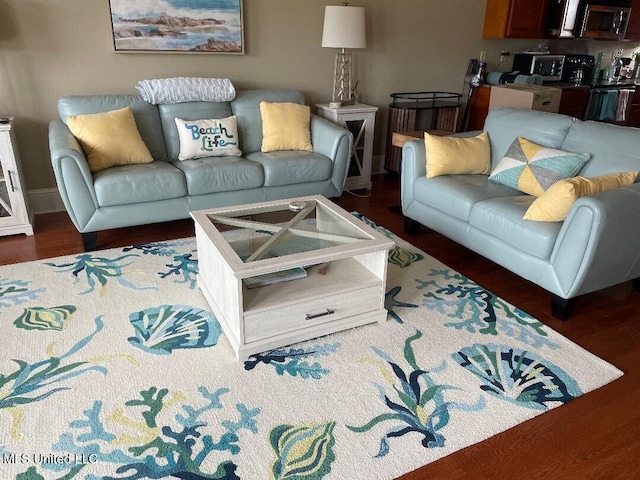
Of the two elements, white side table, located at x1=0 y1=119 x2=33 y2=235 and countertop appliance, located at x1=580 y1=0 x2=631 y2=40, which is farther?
countertop appliance, located at x1=580 y1=0 x2=631 y2=40

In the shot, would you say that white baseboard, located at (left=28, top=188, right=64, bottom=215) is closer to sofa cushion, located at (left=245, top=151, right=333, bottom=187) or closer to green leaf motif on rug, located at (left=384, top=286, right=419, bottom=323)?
sofa cushion, located at (left=245, top=151, right=333, bottom=187)

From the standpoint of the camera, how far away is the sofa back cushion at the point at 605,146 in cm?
252

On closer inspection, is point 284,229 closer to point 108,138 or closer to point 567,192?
point 567,192

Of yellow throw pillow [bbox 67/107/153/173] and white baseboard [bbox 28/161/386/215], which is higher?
yellow throw pillow [bbox 67/107/153/173]

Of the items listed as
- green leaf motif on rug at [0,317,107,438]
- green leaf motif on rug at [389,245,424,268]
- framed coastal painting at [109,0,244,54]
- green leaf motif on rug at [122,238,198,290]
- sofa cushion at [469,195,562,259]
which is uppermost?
framed coastal painting at [109,0,244,54]

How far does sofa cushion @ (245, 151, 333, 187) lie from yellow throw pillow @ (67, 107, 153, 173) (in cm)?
78

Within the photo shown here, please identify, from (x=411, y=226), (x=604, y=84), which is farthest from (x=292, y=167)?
(x=604, y=84)

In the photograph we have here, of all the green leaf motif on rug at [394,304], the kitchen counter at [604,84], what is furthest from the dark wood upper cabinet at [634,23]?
the green leaf motif on rug at [394,304]

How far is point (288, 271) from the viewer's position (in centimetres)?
220

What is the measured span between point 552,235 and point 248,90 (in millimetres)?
2537

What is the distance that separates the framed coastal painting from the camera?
3375mm

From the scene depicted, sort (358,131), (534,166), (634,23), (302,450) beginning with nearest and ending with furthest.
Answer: (302,450) < (534,166) < (358,131) < (634,23)

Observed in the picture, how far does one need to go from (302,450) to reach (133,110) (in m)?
2.65

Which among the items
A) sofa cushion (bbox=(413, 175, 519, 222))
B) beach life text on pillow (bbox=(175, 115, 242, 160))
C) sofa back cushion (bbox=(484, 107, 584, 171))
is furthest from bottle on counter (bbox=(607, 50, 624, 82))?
beach life text on pillow (bbox=(175, 115, 242, 160))
